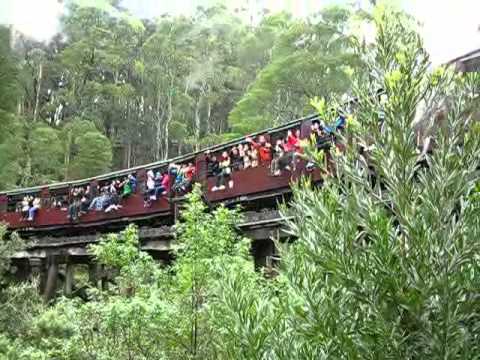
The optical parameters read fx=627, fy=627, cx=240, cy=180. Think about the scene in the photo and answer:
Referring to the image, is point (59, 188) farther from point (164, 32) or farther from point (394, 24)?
point (164, 32)

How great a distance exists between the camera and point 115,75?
3488cm

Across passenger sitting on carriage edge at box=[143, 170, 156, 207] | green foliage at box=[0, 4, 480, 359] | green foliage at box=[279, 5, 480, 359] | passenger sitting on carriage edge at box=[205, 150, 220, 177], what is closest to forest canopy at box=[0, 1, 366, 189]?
passenger sitting on carriage edge at box=[143, 170, 156, 207]

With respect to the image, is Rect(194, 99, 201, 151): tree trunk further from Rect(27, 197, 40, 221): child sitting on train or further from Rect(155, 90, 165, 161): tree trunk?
Rect(27, 197, 40, 221): child sitting on train

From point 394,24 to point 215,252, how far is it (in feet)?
10.9

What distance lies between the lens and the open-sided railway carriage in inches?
400

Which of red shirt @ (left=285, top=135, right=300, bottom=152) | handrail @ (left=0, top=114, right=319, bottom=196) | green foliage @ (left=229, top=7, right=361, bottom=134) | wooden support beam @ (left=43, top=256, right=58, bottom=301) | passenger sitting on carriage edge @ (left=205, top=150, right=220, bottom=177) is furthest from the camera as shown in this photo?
green foliage @ (left=229, top=7, right=361, bottom=134)

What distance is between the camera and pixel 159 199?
1309 cm

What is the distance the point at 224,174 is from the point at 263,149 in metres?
1.24

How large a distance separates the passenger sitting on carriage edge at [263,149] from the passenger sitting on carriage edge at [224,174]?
0.89 metres

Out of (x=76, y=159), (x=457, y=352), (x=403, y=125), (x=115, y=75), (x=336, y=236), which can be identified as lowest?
(x=457, y=352)

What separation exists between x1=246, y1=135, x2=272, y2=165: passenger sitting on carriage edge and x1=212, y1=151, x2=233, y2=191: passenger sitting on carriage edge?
89 cm

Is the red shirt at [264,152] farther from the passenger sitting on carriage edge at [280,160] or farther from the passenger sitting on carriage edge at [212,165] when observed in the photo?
the passenger sitting on carriage edge at [212,165]

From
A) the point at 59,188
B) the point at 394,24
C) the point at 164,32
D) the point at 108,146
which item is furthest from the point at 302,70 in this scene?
the point at 394,24

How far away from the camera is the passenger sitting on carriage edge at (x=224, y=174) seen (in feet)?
37.2
